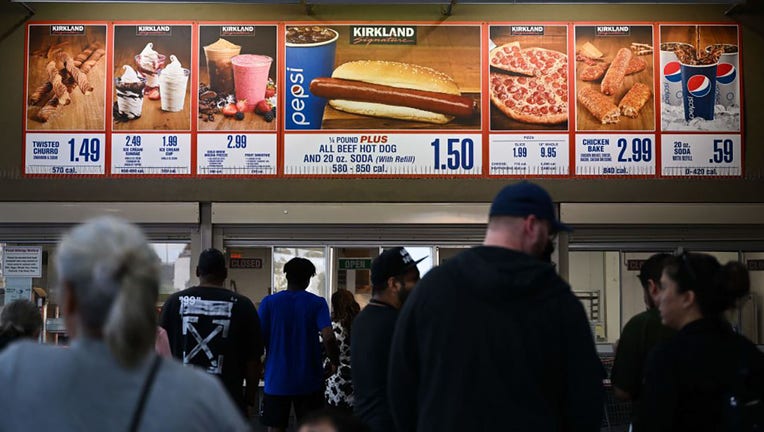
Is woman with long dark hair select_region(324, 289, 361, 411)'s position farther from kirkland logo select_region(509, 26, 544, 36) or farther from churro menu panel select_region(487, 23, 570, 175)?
kirkland logo select_region(509, 26, 544, 36)

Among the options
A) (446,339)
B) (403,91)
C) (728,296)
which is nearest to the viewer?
(446,339)

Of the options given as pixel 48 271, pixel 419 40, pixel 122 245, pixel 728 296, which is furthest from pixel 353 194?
pixel 122 245

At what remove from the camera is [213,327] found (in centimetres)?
622

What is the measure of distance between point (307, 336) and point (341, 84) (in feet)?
13.3

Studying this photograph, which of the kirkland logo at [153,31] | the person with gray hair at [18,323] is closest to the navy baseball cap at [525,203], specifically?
the person with gray hair at [18,323]

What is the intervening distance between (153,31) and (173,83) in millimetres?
660

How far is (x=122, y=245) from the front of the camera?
2.10m

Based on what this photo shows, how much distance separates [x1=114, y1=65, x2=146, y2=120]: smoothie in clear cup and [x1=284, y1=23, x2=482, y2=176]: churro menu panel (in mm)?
1681

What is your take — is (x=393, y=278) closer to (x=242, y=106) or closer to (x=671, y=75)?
(x=242, y=106)

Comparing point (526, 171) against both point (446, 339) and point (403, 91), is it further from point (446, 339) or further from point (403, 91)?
point (446, 339)

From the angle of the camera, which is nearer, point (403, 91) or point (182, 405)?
point (182, 405)

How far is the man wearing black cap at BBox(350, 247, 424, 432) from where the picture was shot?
194 inches

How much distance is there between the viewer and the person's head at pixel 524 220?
3455 mm

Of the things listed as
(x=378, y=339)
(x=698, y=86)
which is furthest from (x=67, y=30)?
(x=378, y=339)
